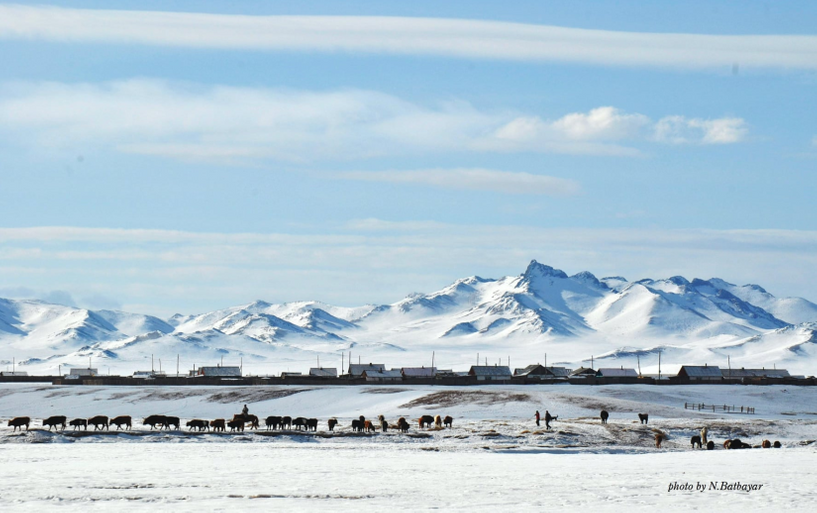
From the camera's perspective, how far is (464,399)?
96250mm

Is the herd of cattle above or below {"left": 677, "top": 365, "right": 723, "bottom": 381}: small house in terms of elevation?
below

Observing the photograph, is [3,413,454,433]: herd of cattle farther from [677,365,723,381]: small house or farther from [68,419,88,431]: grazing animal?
[677,365,723,381]: small house

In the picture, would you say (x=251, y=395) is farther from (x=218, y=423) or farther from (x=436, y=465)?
(x=436, y=465)

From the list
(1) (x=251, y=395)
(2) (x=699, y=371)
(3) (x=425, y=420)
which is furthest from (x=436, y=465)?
(2) (x=699, y=371)

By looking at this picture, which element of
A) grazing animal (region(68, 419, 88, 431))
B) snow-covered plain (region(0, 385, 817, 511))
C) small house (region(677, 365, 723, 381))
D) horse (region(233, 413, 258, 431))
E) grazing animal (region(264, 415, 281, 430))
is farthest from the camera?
small house (region(677, 365, 723, 381))

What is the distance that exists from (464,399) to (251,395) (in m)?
24.1

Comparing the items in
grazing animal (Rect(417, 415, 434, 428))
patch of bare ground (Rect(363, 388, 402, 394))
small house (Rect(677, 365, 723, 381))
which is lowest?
grazing animal (Rect(417, 415, 434, 428))

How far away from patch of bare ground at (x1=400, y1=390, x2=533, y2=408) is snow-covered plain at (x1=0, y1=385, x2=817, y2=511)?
1.33 metres

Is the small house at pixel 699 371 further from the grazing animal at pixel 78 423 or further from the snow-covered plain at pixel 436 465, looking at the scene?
the grazing animal at pixel 78 423

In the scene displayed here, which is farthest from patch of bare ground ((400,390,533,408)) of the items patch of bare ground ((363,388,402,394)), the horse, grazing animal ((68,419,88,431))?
grazing animal ((68,419,88,431))

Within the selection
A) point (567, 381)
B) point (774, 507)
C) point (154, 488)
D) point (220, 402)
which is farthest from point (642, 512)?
point (567, 381)

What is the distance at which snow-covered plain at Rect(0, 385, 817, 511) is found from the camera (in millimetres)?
32750

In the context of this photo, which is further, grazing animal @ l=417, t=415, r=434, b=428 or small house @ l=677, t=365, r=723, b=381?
small house @ l=677, t=365, r=723, b=381

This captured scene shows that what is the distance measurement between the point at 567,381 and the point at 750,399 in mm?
31166
